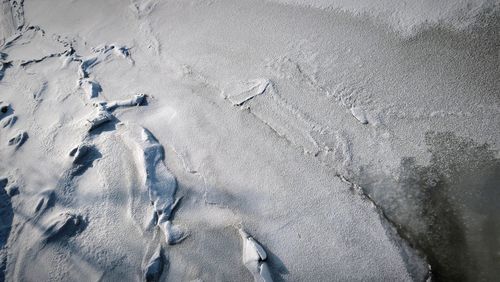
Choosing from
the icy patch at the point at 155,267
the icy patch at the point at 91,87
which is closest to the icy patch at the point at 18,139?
the icy patch at the point at 91,87

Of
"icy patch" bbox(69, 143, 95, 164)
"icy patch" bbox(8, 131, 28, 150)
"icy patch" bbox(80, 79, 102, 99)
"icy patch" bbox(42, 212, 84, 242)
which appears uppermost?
"icy patch" bbox(80, 79, 102, 99)

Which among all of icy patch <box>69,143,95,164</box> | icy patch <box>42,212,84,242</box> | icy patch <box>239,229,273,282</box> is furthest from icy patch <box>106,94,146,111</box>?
icy patch <box>239,229,273,282</box>

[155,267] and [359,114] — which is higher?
[359,114]

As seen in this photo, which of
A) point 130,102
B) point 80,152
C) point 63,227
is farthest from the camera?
point 130,102

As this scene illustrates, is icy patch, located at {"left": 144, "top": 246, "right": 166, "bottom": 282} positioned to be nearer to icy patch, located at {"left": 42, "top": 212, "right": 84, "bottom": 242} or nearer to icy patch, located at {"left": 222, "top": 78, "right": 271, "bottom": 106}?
icy patch, located at {"left": 42, "top": 212, "right": 84, "bottom": 242}

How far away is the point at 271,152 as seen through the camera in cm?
153

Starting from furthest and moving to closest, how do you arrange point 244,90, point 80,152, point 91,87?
point 91,87 → point 244,90 → point 80,152

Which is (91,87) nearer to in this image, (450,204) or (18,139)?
(18,139)

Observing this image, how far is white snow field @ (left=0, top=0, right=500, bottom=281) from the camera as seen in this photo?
4.04ft

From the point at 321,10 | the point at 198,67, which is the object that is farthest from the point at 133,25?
the point at 321,10

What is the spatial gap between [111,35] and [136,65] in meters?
0.54

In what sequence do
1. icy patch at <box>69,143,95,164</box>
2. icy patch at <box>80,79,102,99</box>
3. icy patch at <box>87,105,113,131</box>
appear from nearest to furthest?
icy patch at <box>69,143,95,164</box> < icy patch at <box>87,105,113,131</box> < icy patch at <box>80,79,102,99</box>

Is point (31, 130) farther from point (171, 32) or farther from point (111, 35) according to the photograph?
point (171, 32)

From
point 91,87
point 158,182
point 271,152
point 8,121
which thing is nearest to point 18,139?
point 8,121
